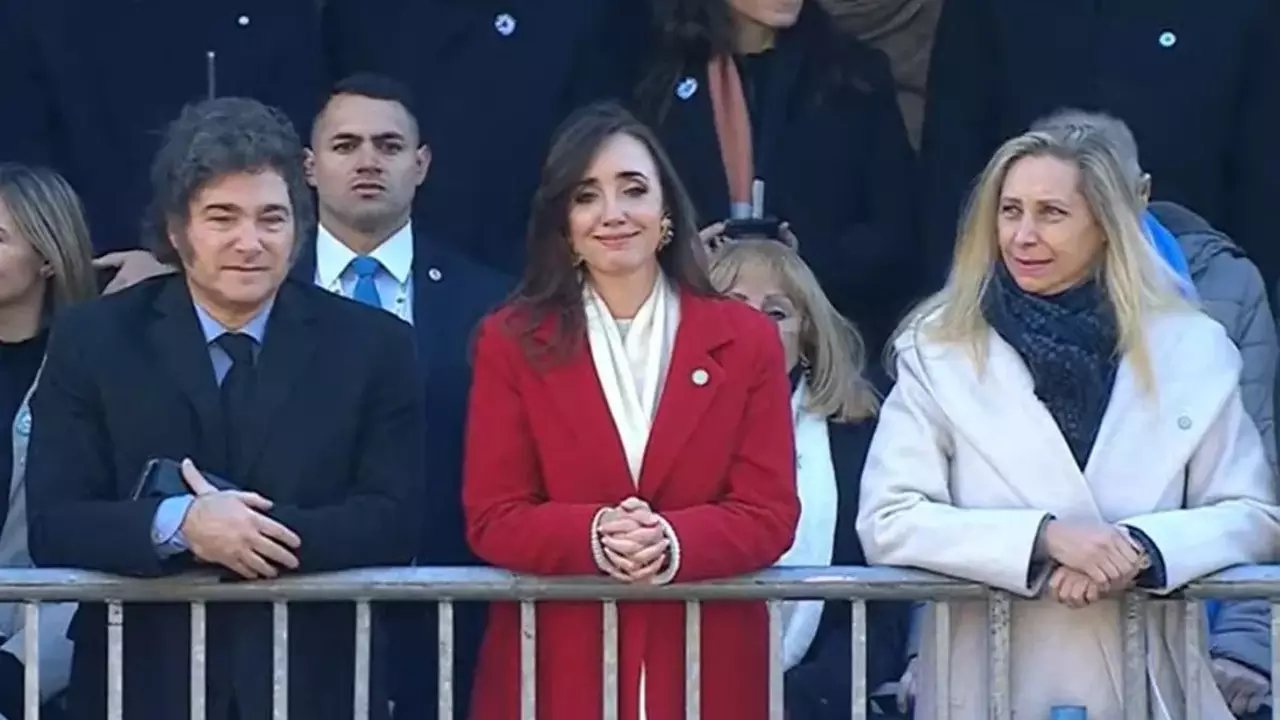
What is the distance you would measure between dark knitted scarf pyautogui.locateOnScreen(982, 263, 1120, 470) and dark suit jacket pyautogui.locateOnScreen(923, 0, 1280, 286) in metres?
2.02

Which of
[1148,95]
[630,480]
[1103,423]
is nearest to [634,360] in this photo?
[630,480]

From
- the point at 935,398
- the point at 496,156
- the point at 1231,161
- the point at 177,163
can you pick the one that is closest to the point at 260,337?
the point at 177,163

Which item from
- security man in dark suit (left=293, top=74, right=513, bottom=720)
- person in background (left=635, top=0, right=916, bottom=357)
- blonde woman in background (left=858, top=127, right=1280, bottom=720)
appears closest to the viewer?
blonde woman in background (left=858, top=127, right=1280, bottom=720)

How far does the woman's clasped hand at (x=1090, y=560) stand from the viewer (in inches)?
200

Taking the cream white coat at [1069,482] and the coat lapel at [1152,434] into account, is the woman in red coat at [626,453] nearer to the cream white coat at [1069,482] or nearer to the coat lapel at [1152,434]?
the cream white coat at [1069,482]

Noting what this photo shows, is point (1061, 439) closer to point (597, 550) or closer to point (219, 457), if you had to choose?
point (597, 550)

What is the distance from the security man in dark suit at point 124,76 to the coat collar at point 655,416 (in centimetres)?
238

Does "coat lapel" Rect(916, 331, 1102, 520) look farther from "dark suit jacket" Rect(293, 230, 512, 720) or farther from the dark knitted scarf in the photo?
"dark suit jacket" Rect(293, 230, 512, 720)

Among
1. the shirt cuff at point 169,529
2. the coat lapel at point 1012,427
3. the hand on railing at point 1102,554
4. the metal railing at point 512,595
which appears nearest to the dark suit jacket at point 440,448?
the metal railing at point 512,595

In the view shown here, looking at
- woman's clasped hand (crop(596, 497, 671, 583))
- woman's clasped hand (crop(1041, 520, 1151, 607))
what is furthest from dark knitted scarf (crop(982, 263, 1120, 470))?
woman's clasped hand (crop(596, 497, 671, 583))

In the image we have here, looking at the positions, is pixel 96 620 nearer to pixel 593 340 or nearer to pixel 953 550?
pixel 593 340

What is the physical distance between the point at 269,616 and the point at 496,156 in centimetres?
243

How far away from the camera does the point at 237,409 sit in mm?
5359

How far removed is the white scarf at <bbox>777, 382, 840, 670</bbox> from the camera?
238 inches
